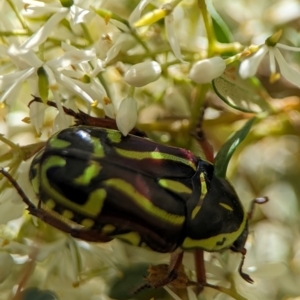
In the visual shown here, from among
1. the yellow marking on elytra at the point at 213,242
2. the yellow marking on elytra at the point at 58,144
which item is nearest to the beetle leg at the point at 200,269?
the yellow marking on elytra at the point at 213,242

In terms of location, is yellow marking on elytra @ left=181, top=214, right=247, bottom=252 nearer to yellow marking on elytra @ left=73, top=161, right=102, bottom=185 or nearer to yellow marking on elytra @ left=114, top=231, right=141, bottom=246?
yellow marking on elytra @ left=114, top=231, right=141, bottom=246

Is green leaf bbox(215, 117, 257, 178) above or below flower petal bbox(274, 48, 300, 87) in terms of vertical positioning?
below

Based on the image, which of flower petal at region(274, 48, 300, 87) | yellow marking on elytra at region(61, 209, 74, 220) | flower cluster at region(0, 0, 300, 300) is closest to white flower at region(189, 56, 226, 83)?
flower cluster at region(0, 0, 300, 300)

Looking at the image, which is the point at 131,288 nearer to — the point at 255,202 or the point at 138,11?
the point at 255,202

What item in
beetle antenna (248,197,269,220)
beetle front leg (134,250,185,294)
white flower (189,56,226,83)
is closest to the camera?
white flower (189,56,226,83)

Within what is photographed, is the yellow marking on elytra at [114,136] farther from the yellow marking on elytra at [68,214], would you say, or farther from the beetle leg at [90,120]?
the yellow marking on elytra at [68,214]

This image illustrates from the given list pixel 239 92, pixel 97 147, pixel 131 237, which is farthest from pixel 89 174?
pixel 239 92
